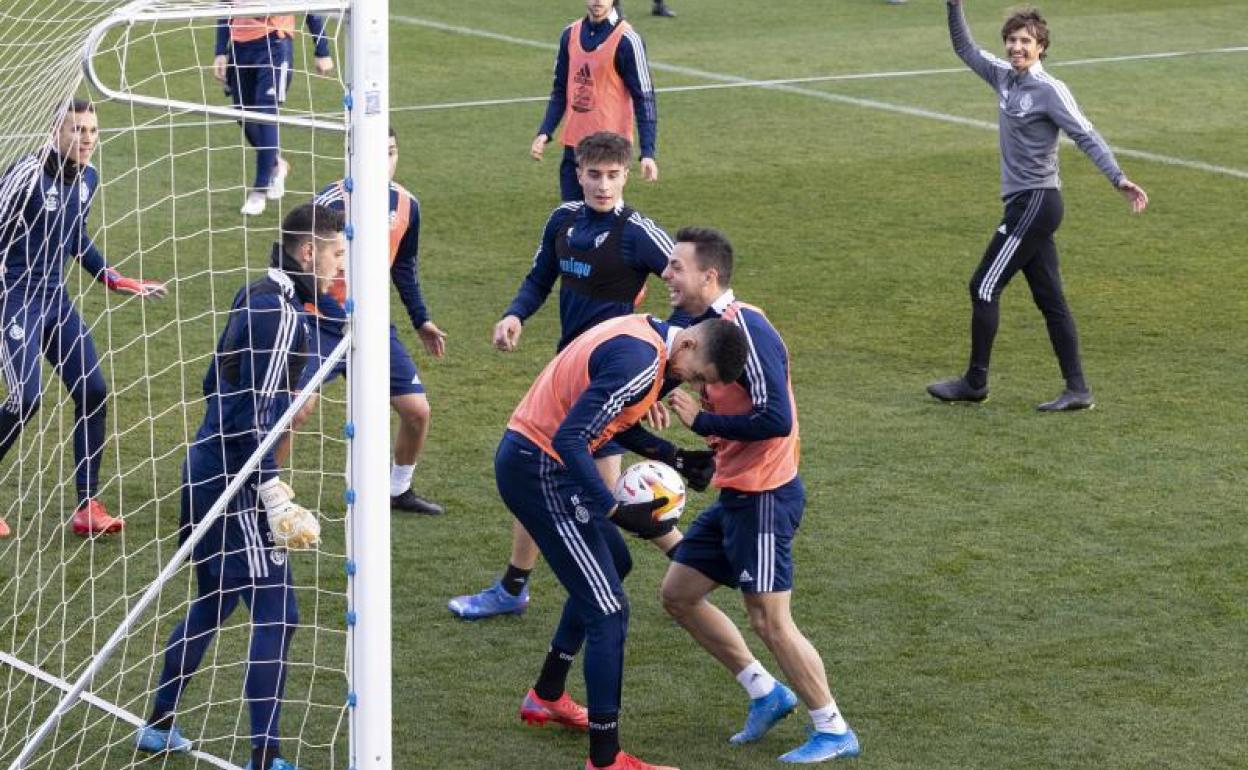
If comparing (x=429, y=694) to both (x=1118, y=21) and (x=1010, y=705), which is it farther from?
(x=1118, y=21)

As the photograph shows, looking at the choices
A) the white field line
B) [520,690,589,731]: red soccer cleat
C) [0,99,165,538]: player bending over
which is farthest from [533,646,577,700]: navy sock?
the white field line

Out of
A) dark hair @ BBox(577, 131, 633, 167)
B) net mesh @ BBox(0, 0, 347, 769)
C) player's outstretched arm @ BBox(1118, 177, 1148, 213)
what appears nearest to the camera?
net mesh @ BBox(0, 0, 347, 769)

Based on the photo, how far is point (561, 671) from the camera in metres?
6.93

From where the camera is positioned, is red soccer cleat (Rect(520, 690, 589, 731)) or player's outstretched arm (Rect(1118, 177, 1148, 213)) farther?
player's outstretched arm (Rect(1118, 177, 1148, 213))

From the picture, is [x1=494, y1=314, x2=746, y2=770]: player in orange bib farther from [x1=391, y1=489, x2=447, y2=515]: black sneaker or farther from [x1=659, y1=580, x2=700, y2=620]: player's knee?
[x1=391, y1=489, x2=447, y2=515]: black sneaker

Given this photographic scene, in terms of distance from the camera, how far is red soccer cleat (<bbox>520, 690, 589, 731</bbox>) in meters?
6.95

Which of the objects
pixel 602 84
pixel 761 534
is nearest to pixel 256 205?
pixel 602 84

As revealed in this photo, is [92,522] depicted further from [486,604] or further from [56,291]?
[486,604]

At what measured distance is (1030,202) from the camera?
34.6 feet

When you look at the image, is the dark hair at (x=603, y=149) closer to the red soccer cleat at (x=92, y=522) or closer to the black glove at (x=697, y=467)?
the black glove at (x=697, y=467)

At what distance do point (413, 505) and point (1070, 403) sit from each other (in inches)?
151

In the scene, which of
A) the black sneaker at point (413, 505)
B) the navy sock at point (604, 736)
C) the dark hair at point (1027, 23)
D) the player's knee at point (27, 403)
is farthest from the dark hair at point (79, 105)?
the dark hair at point (1027, 23)

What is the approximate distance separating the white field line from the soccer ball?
10.8m

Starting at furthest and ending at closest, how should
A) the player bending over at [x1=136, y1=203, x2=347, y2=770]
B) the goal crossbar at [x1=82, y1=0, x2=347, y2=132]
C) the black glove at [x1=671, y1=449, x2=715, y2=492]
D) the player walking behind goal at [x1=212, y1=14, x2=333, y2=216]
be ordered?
1. the player walking behind goal at [x1=212, y1=14, x2=333, y2=216]
2. the black glove at [x1=671, y1=449, x2=715, y2=492]
3. the player bending over at [x1=136, y1=203, x2=347, y2=770]
4. the goal crossbar at [x1=82, y1=0, x2=347, y2=132]
